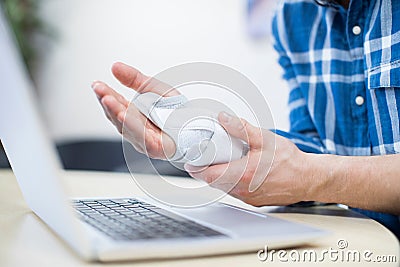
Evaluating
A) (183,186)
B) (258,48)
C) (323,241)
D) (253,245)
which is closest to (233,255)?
(253,245)

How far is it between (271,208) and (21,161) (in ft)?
1.28

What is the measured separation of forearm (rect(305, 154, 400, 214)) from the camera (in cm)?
73

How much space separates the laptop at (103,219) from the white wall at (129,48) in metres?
1.83

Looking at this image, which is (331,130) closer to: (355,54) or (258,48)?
(355,54)

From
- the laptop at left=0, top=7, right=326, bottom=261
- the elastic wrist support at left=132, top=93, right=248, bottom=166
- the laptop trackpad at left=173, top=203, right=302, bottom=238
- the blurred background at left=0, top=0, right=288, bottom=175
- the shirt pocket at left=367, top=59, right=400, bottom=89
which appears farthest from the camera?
the blurred background at left=0, top=0, right=288, bottom=175

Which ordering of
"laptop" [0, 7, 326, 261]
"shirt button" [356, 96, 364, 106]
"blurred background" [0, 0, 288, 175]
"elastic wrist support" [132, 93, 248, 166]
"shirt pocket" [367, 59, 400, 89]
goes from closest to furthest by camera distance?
"laptop" [0, 7, 326, 261] < "elastic wrist support" [132, 93, 248, 166] < "shirt pocket" [367, 59, 400, 89] < "shirt button" [356, 96, 364, 106] < "blurred background" [0, 0, 288, 175]

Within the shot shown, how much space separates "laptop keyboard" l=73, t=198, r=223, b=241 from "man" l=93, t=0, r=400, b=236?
8 cm

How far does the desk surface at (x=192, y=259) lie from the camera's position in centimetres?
49

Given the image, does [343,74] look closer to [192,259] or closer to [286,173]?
[286,173]

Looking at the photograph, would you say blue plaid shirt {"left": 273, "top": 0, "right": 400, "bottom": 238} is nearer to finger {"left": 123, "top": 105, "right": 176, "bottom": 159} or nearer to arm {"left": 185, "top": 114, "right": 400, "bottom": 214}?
arm {"left": 185, "top": 114, "right": 400, "bottom": 214}

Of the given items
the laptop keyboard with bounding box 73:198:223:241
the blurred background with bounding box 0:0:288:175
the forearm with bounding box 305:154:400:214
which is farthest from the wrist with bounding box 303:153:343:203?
the blurred background with bounding box 0:0:288:175

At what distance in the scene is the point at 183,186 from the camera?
0.96 m

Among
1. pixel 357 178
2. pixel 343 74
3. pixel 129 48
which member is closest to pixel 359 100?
pixel 343 74

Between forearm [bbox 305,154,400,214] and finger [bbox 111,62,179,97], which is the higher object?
finger [bbox 111,62,179,97]
